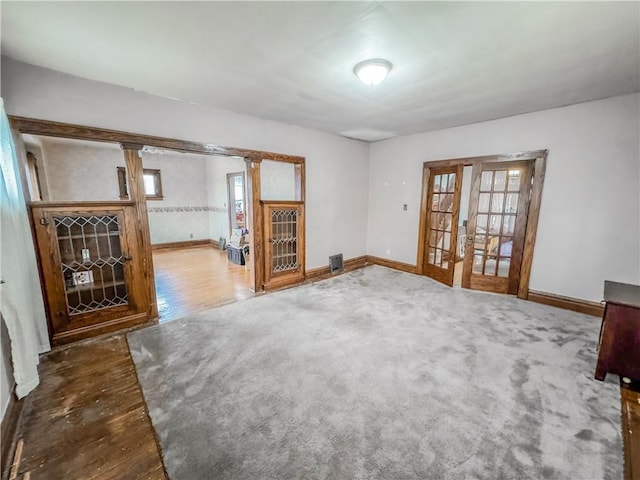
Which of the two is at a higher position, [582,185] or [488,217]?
[582,185]

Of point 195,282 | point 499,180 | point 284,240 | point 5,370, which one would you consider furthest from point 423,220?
point 5,370

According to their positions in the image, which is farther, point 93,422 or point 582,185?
point 582,185

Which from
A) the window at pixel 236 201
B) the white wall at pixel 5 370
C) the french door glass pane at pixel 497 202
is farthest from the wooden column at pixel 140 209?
the french door glass pane at pixel 497 202

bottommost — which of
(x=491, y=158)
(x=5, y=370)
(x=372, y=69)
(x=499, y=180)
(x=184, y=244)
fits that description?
(x=184, y=244)

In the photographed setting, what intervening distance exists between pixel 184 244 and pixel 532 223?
7.94 m

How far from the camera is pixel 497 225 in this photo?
413 centimetres

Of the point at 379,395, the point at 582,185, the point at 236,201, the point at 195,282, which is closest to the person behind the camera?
the point at 379,395

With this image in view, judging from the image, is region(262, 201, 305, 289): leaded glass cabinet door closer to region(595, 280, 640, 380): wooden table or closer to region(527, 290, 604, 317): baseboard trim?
region(527, 290, 604, 317): baseboard trim

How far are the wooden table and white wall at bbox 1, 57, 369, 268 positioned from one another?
148 inches

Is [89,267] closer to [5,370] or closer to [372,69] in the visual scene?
[5,370]

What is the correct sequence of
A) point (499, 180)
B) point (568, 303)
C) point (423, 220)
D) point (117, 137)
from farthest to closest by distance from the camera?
point (423, 220)
point (499, 180)
point (568, 303)
point (117, 137)

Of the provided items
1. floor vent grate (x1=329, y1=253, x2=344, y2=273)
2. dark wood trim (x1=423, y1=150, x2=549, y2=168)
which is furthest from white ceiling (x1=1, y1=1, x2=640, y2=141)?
floor vent grate (x1=329, y1=253, x2=344, y2=273)

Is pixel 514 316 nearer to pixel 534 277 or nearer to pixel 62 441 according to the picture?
pixel 534 277

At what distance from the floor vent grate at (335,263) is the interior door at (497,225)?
2.24 metres
